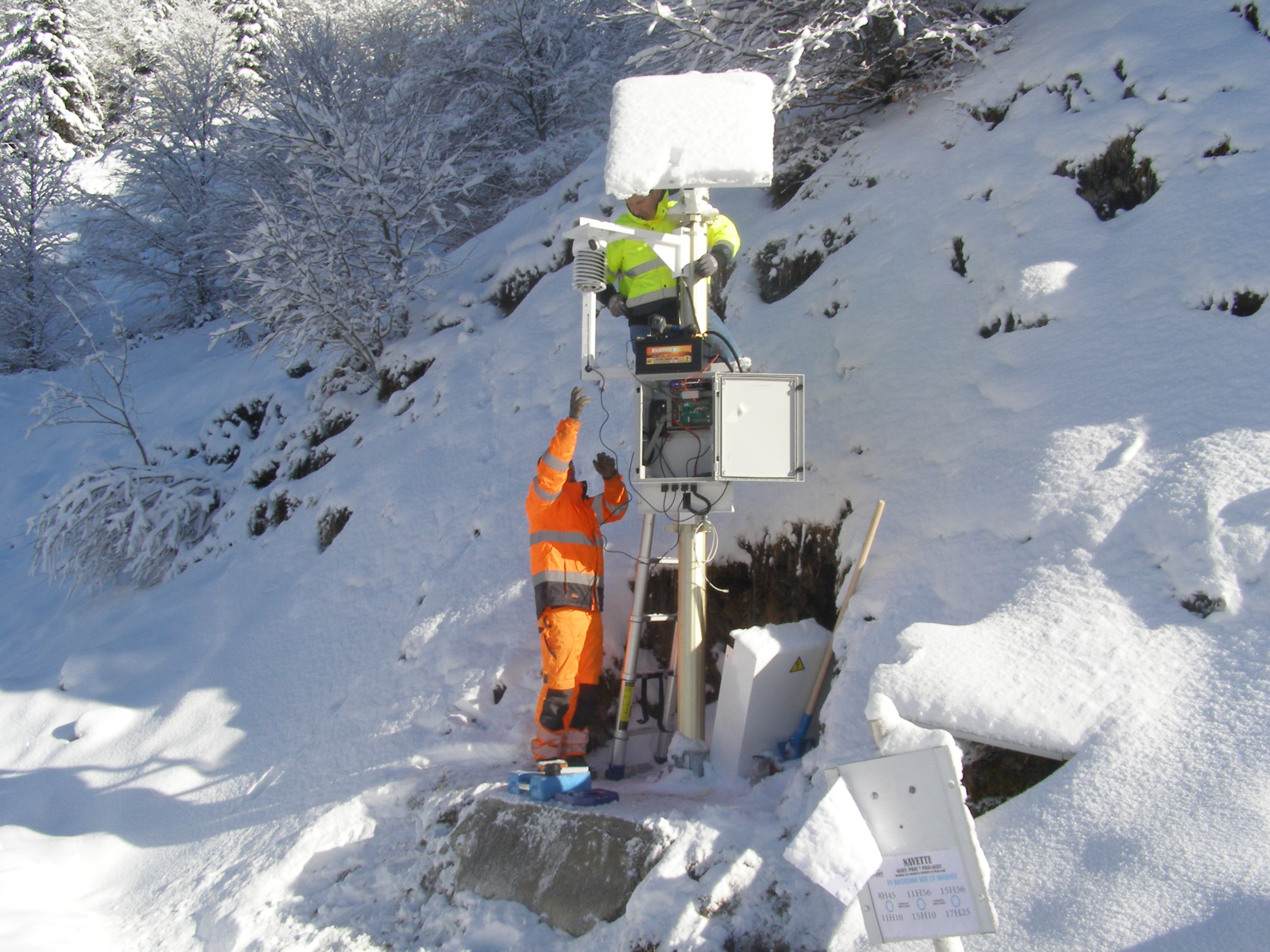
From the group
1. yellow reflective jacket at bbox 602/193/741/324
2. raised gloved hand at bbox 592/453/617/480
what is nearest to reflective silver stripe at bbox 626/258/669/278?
yellow reflective jacket at bbox 602/193/741/324

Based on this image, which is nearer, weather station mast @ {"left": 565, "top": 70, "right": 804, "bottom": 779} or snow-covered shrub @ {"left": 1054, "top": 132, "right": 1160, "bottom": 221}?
weather station mast @ {"left": 565, "top": 70, "right": 804, "bottom": 779}

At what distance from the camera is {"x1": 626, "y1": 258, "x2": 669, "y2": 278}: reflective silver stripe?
4.39 metres

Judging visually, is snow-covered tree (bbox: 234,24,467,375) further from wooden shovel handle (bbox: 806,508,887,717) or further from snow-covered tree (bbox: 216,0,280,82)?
snow-covered tree (bbox: 216,0,280,82)

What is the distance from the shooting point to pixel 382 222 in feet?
28.8

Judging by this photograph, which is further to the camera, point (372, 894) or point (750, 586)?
point (750, 586)

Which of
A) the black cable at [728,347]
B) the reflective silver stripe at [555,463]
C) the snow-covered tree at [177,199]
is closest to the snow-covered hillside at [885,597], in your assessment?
the black cable at [728,347]

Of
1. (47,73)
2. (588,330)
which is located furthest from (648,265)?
(47,73)

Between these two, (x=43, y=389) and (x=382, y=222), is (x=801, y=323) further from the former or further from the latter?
(x=43, y=389)

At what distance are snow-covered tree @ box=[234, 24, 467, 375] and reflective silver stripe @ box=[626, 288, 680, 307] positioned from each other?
4.62 metres

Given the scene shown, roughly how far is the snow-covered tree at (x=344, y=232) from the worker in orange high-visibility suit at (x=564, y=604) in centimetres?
470

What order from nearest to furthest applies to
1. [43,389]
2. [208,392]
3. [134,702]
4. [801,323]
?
[801,323], [134,702], [208,392], [43,389]

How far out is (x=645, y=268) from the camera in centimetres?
444

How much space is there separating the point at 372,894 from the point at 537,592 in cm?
170

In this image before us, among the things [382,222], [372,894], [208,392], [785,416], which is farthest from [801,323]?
[208,392]
